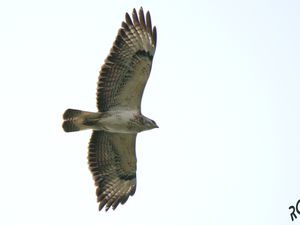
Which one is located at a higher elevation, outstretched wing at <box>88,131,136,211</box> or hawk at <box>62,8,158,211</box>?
hawk at <box>62,8,158,211</box>

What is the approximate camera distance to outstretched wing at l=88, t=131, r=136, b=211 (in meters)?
17.2

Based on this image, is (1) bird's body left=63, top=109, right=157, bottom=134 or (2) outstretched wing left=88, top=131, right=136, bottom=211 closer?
(1) bird's body left=63, top=109, right=157, bottom=134

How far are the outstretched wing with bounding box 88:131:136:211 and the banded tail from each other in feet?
2.06

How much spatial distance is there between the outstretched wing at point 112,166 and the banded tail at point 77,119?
2.06ft

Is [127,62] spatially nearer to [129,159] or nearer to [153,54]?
[153,54]

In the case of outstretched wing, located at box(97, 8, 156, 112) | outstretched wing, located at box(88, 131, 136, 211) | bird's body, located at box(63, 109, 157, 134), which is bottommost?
outstretched wing, located at box(88, 131, 136, 211)

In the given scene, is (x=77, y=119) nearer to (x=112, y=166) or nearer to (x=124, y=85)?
(x=124, y=85)

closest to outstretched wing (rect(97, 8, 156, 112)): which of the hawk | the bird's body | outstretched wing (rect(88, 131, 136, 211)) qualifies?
the hawk

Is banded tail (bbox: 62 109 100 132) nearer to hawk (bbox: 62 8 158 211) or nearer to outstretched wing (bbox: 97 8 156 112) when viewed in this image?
hawk (bbox: 62 8 158 211)

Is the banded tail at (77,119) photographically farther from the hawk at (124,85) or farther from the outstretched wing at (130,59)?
the outstretched wing at (130,59)

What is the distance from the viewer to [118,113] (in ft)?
54.5

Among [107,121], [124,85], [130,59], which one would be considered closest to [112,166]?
[107,121]

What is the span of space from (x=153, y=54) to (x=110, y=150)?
212 centimetres

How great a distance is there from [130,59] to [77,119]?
1436 mm
